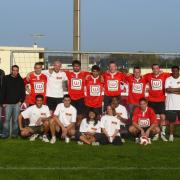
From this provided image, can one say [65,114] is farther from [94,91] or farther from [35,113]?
[94,91]

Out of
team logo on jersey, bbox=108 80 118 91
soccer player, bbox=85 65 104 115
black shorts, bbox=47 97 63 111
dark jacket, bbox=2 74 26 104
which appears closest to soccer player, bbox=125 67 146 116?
team logo on jersey, bbox=108 80 118 91

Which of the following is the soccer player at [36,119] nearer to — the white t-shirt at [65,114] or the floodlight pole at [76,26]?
the white t-shirt at [65,114]

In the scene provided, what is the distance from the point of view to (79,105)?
1346 cm

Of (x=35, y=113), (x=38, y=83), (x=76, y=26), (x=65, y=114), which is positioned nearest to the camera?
(x=65, y=114)

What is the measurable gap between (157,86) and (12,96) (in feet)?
12.9

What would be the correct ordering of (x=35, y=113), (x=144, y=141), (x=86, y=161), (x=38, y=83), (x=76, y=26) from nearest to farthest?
(x=86, y=161) → (x=144, y=141) → (x=35, y=113) → (x=38, y=83) → (x=76, y=26)

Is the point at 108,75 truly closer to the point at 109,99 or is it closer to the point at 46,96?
the point at 109,99

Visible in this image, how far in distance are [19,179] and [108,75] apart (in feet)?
19.6

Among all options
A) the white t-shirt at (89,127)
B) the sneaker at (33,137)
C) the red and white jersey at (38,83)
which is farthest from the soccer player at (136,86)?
the sneaker at (33,137)

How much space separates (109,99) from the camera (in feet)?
44.1

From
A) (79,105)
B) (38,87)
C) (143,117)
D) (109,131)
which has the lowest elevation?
(109,131)

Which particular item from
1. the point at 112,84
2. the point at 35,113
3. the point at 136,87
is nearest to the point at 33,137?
the point at 35,113

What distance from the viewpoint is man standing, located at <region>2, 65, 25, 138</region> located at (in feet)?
42.9

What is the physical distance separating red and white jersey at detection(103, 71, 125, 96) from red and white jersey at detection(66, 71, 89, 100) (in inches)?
24.0
